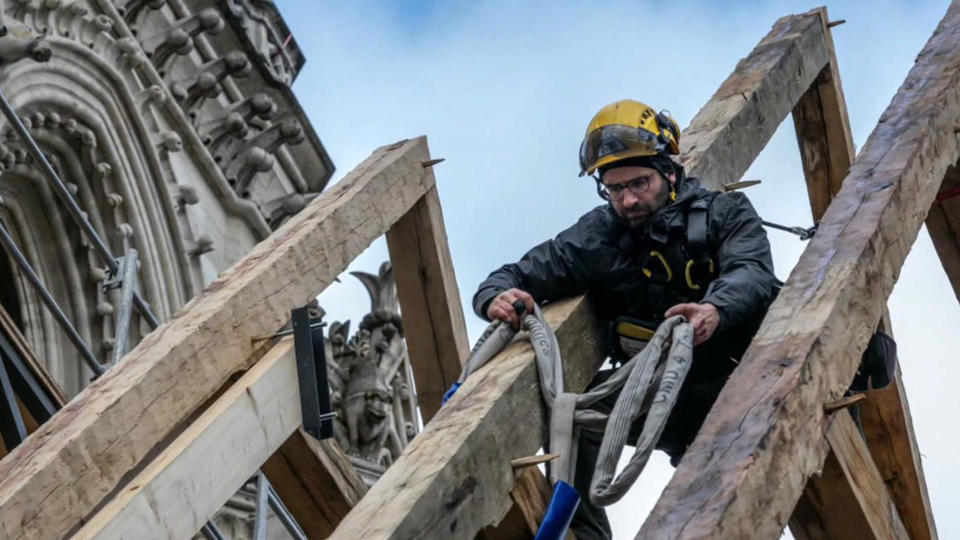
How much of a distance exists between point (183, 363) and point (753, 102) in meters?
3.19

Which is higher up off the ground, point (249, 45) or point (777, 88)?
point (249, 45)

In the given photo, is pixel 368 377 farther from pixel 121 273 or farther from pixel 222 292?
pixel 222 292

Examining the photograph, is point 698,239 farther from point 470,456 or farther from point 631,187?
point 470,456

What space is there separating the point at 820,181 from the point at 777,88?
564 millimetres

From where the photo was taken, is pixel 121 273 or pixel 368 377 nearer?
pixel 121 273

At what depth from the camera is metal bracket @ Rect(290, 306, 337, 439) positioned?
19.3 feet

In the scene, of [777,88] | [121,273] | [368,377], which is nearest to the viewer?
[777,88]

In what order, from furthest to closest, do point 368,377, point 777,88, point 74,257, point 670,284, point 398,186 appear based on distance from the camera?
point 368,377, point 74,257, point 777,88, point 398,186, point 670,284

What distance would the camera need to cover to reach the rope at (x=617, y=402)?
5.52m

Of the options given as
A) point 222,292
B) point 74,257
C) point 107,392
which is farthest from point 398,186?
point 74,257

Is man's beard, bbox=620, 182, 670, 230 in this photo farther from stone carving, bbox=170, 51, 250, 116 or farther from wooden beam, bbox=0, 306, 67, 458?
stone carving, bbox=170, 51, 250, 116

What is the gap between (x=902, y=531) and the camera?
6.48m

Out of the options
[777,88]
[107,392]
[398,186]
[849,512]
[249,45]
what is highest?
A: [249,45]

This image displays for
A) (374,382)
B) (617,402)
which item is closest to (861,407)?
(617,402)
